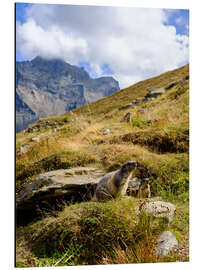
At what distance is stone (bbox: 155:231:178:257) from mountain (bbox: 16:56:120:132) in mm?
2368

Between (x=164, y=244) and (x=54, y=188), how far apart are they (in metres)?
1.74

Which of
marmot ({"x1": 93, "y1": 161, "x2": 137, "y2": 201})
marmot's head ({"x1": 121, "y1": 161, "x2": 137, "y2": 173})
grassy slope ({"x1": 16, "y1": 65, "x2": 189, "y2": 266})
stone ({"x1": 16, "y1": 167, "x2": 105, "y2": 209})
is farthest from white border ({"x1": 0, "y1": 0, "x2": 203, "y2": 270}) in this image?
marmot's head ({"x1": 121, "y1": 161, "x2": 137, "y2": 173})

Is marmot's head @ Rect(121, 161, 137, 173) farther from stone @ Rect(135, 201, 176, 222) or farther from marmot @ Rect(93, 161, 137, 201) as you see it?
stone @ Rect(135, 201, 176, 222)

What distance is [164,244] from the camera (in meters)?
2.80

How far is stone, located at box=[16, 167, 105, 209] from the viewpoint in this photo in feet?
12.5

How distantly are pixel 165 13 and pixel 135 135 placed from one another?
223 cm

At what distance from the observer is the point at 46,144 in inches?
229

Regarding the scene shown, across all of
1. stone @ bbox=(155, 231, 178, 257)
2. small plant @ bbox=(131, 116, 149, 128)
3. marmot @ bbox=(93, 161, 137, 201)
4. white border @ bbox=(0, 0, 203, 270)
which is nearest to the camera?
stone @ bbox=(155, 231, 178, 257)
